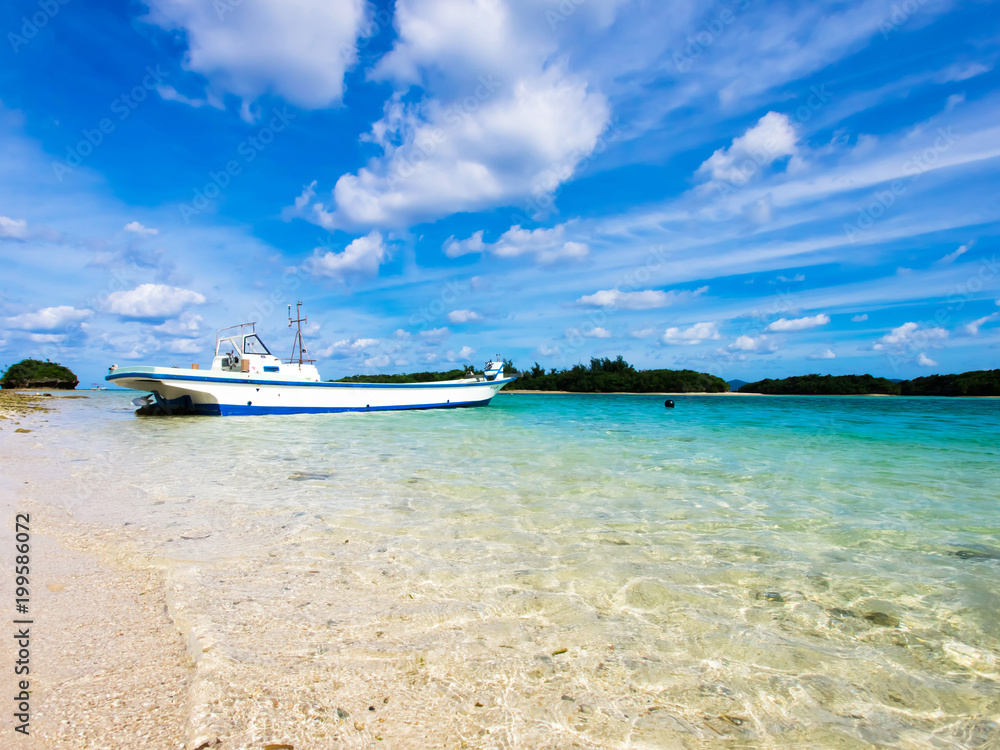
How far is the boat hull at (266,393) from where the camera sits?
24.1 metres

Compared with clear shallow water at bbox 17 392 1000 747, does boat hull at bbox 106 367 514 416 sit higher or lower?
higher

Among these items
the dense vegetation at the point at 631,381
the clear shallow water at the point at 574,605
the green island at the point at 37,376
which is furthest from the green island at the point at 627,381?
the clear shallow water at the point at 574,605

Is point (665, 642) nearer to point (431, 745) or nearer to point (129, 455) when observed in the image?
point (431, 745)

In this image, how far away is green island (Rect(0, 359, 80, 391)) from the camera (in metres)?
71.3

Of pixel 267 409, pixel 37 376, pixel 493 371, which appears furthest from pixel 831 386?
pixel 37 376

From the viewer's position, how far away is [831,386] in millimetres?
88250

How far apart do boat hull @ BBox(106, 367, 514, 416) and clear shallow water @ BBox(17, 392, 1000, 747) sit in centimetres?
1830

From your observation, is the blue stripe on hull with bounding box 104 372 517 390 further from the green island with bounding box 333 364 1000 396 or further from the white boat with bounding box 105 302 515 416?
the green island with bounding box 333 364 1000 396

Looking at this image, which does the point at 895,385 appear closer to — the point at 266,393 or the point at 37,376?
the point at 266,393

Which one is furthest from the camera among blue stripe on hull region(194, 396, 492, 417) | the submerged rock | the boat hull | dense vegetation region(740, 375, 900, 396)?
dense vegetation region(740, 375, 900, 396)

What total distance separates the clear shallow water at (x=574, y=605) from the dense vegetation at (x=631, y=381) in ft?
296

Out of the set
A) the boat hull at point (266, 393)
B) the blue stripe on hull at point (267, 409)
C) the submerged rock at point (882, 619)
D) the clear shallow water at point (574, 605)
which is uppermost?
the boat hull at point (266, 393)

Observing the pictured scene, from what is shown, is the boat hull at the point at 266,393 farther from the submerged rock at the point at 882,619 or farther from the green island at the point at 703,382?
the green island at the point at 703,382

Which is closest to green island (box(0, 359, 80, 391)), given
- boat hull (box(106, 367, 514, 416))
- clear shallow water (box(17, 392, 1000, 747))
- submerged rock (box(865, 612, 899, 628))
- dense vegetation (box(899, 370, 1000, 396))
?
boat hull (box(106, 367, 514, 416))
